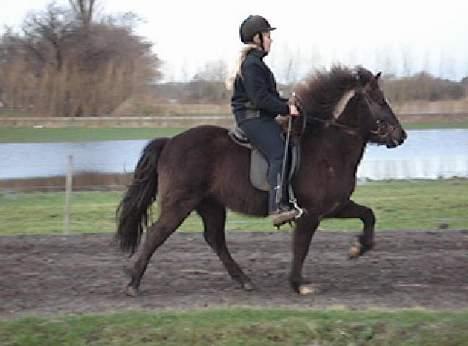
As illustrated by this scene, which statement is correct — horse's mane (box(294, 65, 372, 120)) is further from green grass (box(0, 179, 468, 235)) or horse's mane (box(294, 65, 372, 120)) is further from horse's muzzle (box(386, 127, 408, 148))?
green grass (box(0, 179, 468, 235))

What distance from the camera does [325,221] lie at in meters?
14.9

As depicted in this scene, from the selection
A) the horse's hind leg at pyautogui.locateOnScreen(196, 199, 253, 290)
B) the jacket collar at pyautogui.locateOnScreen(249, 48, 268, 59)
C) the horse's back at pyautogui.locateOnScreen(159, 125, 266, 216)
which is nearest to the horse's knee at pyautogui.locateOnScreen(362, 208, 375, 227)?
the horse's back at pyautogui.locateOnScreen(159, 125, 266, 216)

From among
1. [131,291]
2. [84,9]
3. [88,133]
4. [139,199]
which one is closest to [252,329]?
[131,291]

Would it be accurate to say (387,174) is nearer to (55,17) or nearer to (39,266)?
(39,266)

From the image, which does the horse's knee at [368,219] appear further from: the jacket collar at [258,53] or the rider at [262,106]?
the jacket collar at [258,53]

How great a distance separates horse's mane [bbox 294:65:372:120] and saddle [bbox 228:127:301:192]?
58 cm

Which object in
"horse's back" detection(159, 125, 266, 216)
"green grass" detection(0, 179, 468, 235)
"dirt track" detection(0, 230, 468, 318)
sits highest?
"horse's back" detection(159, 125, 266, 216)

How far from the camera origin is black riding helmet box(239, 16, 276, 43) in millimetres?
8383

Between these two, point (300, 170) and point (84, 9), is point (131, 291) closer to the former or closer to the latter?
point (300, 170)

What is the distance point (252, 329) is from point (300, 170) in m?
2.17

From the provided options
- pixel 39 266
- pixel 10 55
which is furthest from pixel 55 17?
pixel 39 266

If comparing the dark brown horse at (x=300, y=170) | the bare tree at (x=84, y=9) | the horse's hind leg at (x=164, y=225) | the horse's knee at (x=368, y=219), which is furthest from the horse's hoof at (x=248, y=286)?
the bare tree at (x=84, y=9)

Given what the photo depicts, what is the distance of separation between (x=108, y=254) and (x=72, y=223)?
4583 mm

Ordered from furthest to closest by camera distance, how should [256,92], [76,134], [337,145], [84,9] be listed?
[84,9] → [76,134] → [337,145] → [256,92]
